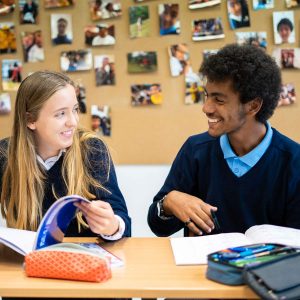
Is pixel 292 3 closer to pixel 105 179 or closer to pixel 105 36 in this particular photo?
pixel 105 36

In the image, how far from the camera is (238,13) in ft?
7.27

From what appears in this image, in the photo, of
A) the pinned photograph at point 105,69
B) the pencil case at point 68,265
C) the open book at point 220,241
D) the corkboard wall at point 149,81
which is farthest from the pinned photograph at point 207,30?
the pencil case at point 68,265

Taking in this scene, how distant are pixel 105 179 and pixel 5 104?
1.07 metres

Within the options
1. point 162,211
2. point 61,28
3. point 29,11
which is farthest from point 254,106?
point 29,11

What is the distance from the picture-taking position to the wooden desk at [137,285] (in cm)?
95

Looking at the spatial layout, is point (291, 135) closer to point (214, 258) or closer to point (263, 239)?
point (263, 239)

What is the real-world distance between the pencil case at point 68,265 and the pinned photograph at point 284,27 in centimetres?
156

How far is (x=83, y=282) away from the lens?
1.00m

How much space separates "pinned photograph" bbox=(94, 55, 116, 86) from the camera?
2.31 meters

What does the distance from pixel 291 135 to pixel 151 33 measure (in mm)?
811

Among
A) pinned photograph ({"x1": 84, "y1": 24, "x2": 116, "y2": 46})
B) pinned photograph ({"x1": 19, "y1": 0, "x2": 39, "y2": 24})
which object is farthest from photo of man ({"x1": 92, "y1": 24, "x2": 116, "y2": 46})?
pinned photograph ({"x1": 19, "y1": 0, "x2": 39, "y2": 24})

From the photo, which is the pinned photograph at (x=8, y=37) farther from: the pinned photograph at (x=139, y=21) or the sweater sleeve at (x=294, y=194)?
the sweater sleeve at (x=294, y=194)

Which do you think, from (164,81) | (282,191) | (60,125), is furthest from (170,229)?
(164,81)

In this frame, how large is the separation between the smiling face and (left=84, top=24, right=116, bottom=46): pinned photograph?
88 centimetres
